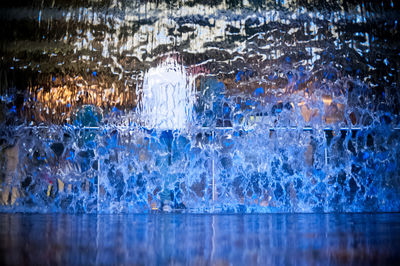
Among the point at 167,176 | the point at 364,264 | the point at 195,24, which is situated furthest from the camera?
the point at 195,24

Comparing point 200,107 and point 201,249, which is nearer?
point 201,249

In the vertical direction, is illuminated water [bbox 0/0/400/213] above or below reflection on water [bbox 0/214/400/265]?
above

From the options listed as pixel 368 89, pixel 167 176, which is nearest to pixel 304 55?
pixel 368 89

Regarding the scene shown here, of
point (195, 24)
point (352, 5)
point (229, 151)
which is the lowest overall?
point (229, 151)

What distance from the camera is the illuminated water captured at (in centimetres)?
254

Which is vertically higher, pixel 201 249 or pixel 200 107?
pixel 200 107

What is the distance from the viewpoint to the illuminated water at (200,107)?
8.35ft

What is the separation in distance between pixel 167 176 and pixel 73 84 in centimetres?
95

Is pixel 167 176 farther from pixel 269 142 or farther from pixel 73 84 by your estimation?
pixel 73 84

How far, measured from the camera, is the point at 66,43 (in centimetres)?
275

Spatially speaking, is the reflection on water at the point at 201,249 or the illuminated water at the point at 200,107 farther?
the illuminated water at the point at 200,107

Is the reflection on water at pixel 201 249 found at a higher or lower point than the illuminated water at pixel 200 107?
lower

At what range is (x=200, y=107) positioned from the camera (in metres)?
2.65

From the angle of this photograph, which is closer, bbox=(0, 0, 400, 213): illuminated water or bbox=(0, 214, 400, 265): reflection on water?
bbox=(0, 214, 400, 265): reflection on water
